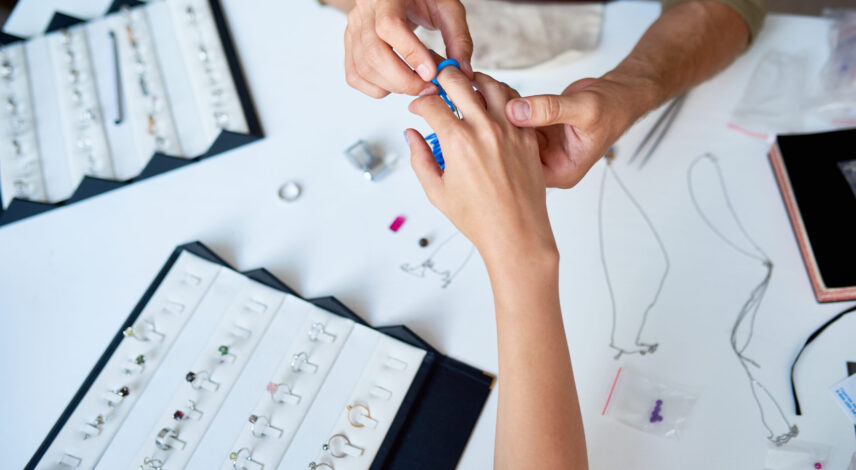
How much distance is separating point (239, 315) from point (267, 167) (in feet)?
1.05

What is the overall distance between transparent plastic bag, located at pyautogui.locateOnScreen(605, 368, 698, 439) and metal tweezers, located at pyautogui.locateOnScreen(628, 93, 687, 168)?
0.42m

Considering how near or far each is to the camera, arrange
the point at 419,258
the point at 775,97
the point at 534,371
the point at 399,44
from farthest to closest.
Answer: the point at 775,97 → the point at 419,258 → the point at 399,44 → the point at 534,371

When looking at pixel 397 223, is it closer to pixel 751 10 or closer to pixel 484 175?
pixel 484 175

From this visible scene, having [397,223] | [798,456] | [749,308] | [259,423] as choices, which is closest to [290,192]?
[397,223]

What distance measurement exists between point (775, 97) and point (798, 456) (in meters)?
0.69

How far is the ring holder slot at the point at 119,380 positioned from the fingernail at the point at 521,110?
600 mm

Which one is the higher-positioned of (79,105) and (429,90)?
(429,90)

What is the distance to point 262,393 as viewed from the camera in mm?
844

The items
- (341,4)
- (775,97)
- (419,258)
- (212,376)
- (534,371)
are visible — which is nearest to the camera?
(534,371)

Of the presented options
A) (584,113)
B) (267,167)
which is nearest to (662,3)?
(584,113)

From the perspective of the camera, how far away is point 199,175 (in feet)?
3.50

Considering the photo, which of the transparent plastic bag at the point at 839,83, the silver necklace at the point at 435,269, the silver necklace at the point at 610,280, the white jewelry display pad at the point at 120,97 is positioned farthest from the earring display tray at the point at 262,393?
the transparent plastic bag at the point at 839,83

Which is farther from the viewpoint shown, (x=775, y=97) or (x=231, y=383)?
(x=775, y=97)

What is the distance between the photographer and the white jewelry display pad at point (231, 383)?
0.81 metres
